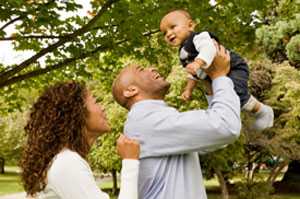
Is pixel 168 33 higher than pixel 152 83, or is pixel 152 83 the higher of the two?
pixel 168 33

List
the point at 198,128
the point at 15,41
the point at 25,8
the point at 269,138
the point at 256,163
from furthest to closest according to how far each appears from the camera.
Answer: the point at 256,163, the point at 269,138, the point at 15,41, the point at 25,8, the point at 198,128

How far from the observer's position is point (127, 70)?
2.77 m

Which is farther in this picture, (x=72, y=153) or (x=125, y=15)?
(x=125, y=15)

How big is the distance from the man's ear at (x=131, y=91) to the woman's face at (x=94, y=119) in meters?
0.14

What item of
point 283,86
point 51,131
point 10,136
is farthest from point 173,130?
point 10,136

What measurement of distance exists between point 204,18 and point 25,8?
7.16 feet

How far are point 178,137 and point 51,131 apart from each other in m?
0.53

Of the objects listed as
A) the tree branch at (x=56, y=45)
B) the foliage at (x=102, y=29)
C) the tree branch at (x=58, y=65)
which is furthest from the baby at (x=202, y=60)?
the tree branch at (x=58, y=65)

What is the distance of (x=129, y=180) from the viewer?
254 centimetres

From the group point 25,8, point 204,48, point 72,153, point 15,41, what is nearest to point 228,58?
point 204,48

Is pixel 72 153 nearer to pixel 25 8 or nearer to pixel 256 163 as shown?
pixel 25 8

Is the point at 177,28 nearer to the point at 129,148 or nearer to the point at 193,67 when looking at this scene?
the point at 193,67

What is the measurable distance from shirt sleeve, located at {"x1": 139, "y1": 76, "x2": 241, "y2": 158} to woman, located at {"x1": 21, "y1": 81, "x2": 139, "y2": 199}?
0.12m

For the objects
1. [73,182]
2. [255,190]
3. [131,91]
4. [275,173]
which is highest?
[131,91]
